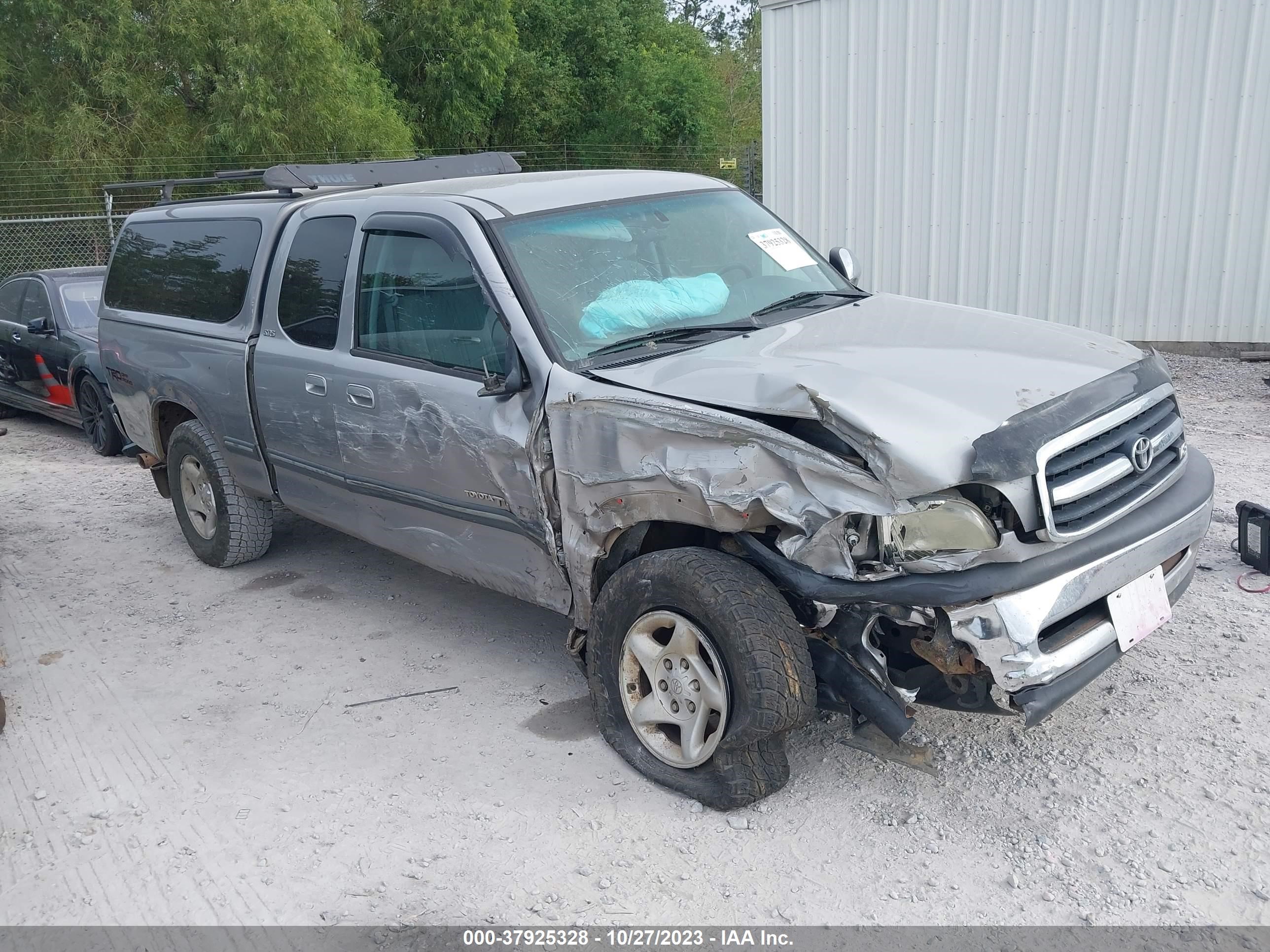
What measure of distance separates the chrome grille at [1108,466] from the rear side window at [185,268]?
3949 millimetres

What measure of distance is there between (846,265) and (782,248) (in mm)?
361

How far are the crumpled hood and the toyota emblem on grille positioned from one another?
0.82 ft

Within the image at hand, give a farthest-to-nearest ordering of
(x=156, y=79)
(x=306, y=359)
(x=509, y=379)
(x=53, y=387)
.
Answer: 1. (x=156, y=79)
2. (x=53, y=387)
3. (x=306, y=359)
4. (x=509, y=379)

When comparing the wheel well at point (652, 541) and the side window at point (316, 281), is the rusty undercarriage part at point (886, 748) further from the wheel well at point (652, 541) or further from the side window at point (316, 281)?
the side window at point (316, 281)

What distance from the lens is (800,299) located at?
14.7 feet

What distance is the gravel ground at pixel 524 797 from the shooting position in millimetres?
3123

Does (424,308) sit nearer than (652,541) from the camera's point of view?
No

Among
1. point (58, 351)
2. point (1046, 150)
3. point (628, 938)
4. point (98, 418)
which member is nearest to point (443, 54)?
point (58, 351)

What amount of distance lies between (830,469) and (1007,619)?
0.63 meters

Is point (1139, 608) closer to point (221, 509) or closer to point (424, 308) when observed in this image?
point (424, 308)

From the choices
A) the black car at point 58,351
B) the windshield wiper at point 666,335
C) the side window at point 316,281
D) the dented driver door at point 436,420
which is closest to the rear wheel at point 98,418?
the black car at point 58,351

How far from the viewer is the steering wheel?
4.43 m

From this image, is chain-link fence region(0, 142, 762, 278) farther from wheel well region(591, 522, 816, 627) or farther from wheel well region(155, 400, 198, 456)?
wheel well region(591, 522, 816, 627)

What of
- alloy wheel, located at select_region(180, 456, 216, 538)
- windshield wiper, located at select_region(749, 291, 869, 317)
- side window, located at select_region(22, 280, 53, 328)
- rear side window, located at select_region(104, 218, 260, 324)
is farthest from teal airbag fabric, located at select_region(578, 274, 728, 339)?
side window, located at select_region(22, 280, 53, 328)
